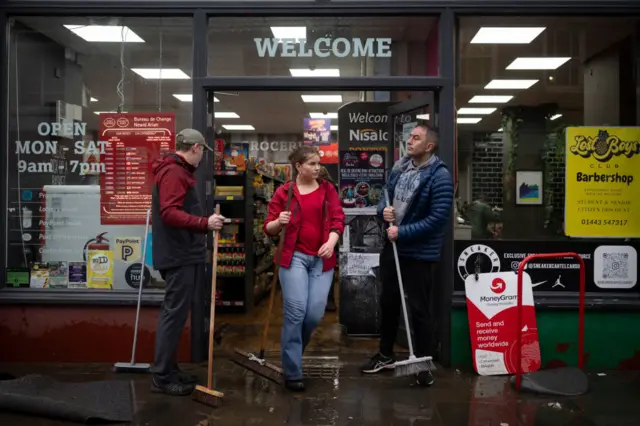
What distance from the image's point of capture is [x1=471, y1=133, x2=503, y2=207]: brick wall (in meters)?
5.67

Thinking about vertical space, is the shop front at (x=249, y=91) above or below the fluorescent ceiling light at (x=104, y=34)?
below

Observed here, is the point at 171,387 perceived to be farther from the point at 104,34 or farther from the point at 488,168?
the point at 488,168

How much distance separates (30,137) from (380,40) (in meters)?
3.48

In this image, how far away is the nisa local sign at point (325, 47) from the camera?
5547mm

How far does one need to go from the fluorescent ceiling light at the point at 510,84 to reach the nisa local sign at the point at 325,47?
42.9 inches

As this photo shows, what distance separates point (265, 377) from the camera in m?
4.74

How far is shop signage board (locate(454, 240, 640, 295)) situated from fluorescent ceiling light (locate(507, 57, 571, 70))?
173 cm

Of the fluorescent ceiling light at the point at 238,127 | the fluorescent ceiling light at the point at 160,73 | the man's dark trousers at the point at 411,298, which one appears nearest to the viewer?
the man's dark trousers at the point at 411,298

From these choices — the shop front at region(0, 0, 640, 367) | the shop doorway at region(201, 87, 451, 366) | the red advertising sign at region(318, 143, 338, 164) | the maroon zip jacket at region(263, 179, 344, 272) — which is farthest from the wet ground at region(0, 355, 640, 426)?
the red advertising sign at region(318, 143, 338, 164)

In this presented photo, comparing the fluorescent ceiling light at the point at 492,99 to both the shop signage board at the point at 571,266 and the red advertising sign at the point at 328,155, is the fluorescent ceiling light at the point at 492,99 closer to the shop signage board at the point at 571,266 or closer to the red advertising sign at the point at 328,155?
the shop signage board at the point at 571,266

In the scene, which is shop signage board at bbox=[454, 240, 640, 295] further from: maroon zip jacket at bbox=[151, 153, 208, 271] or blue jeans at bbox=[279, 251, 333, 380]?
maroon zip jacket at bbox=[151, 153, 208, 271]

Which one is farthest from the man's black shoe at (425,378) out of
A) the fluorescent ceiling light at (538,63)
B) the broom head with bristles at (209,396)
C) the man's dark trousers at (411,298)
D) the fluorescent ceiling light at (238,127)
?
the fluorescent ceiling light at (238,127)

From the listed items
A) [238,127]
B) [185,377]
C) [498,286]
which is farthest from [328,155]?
[185,377]

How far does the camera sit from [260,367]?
4773 mm
